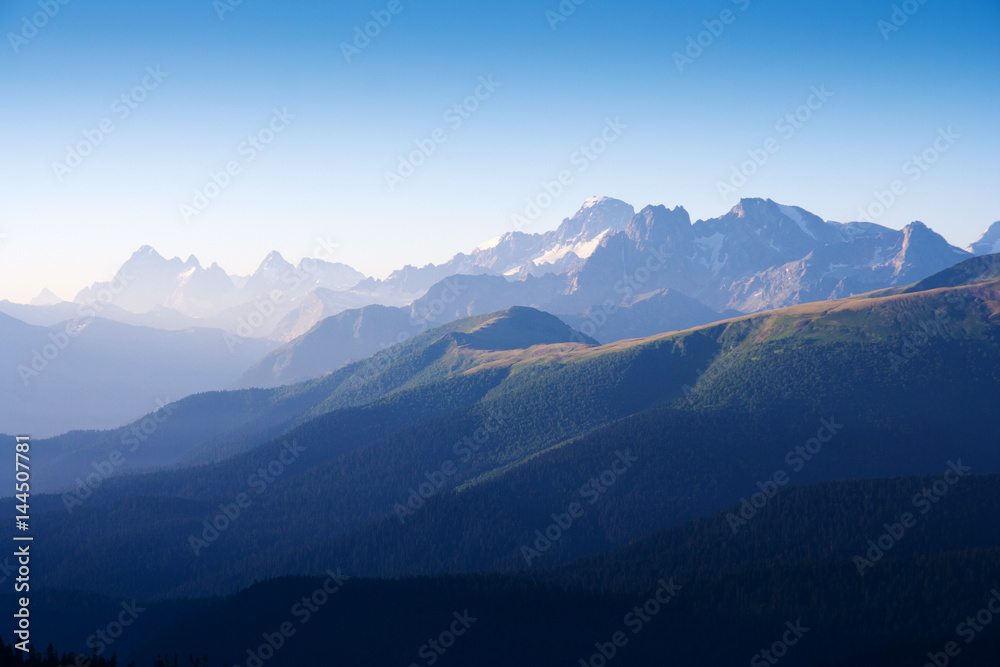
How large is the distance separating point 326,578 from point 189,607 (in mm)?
50881

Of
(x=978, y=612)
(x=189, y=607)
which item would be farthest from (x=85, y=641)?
(x=978, y=612)

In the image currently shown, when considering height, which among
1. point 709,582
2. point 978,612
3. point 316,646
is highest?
point 316,646

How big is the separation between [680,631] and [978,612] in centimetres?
6405

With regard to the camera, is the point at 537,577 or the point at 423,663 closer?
the point at 423,663

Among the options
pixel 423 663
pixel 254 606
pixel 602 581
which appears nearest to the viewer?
pixel 423 663

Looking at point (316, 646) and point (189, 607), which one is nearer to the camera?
point (316, 646)

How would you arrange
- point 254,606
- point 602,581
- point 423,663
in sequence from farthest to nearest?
1. point 602,581
2. point 254,606
3. point 423,663

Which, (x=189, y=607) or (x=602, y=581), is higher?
(x=189, y=607)

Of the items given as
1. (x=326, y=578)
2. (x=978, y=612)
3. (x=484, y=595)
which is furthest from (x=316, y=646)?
(x=978, y=612)

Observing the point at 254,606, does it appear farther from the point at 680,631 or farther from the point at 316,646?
the point at 680,631

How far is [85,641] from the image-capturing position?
648ft

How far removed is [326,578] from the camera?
17662cm

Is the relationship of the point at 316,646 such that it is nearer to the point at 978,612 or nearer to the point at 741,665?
the point at 741,665

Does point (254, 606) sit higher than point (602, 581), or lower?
higher
